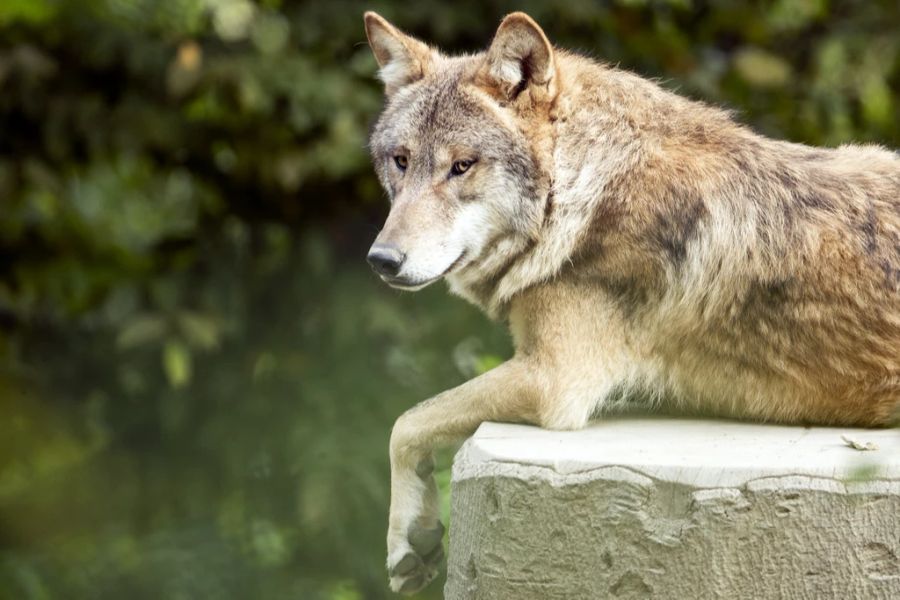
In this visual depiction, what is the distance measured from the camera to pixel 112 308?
6.88 meters

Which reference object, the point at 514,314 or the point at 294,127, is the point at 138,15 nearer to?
the point at 294,127

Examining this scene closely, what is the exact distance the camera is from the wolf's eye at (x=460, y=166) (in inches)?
159

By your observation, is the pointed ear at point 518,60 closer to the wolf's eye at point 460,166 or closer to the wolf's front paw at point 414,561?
the wolf's eye at point 460,166

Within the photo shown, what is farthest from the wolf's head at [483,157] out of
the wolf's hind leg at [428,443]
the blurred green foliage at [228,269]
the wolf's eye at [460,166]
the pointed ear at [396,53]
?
the blurred green foliage at [228,269]

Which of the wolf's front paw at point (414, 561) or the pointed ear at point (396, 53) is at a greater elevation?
the pointed ear at point (396, 53)

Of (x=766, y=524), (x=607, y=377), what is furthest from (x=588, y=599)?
(x=607, y=377)

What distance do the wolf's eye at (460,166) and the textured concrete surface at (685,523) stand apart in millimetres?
1037

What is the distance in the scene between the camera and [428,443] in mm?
4016

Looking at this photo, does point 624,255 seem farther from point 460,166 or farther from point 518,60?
point 518,60

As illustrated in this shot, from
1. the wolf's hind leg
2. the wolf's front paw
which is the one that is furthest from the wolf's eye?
the wolf's front paw

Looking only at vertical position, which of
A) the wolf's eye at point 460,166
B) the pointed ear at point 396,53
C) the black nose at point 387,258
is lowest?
the black nose at point 387,258

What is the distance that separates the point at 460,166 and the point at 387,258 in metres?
0.46

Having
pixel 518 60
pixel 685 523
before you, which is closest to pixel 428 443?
pixel 685 523

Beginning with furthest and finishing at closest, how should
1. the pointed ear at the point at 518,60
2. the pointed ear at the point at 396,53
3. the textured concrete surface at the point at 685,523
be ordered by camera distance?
1. the pointed ear at the point at 396,53
2. the pointed ear at the point at 518,60
3. the textured concrete surface at the point at 685,523
